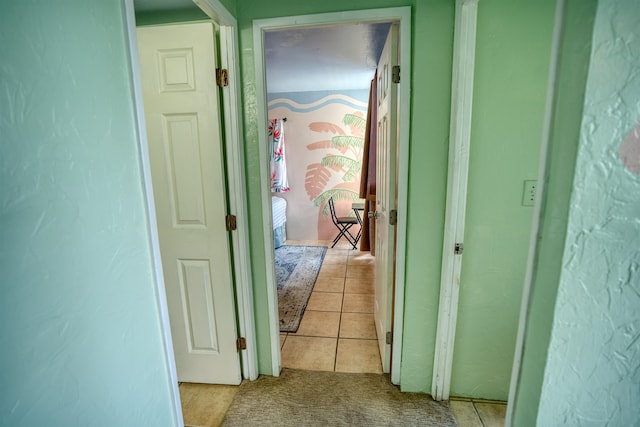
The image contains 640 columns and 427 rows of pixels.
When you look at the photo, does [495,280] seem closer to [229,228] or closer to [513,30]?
[513,30]

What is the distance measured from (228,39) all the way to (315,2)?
1.60 ft

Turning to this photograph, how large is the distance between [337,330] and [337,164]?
2.84 meters

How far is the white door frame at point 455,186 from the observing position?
1.25 meters

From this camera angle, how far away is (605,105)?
42 cm

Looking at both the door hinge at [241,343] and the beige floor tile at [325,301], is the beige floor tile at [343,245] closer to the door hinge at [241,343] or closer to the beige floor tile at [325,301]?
the beige floor tile at [325,301]

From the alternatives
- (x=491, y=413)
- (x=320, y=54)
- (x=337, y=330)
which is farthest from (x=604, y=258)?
(x=320, y=54)

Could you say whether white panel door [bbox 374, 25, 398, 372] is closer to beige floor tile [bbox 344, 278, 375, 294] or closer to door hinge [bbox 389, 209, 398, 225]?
door hinge [bbox 389, 209, 398, 225]

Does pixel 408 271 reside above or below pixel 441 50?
below

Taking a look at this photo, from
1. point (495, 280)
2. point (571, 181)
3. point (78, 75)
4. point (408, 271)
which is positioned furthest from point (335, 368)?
point (78, 75)

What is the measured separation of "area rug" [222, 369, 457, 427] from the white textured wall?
48.0 inches

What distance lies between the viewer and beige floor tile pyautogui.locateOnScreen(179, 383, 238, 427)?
59.1 inches

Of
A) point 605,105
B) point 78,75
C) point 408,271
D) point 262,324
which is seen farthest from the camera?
point 262,324

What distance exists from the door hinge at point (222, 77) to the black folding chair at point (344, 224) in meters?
3.16

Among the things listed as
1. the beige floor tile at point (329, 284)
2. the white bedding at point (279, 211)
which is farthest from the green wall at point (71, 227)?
the white bedding at point (279, 211)
